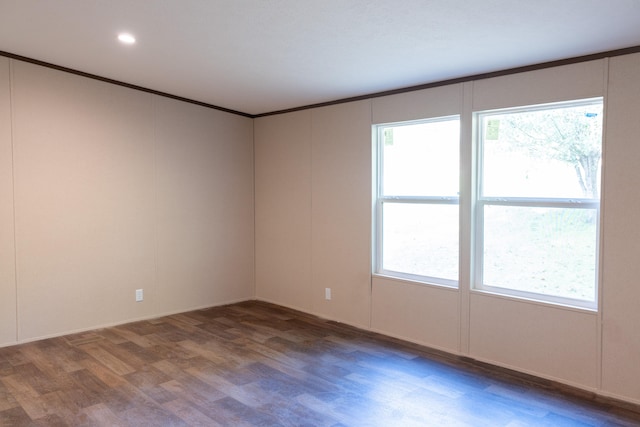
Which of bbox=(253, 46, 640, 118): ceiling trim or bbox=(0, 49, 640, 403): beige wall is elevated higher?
bbox=(253, 46, 640, 118): ceiling trim

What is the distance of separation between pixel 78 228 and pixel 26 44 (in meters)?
1.69

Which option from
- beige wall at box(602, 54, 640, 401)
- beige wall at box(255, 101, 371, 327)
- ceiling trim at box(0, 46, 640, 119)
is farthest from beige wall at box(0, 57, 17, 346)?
beige wall at box(602, 54, 640, 401)

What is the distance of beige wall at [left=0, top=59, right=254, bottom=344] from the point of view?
390 cm

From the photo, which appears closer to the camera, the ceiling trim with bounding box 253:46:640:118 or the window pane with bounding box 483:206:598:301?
the ceiling trim with bounding box 253:46:640:118

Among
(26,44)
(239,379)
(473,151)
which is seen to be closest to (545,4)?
(473,151)

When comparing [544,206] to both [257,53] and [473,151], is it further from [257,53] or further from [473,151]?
[257,53]

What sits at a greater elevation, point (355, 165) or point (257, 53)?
point (257, 53)

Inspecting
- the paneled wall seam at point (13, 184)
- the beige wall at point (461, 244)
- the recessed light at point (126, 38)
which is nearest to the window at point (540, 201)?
the beige wall at point (461, 244)

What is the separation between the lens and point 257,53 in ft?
11.1

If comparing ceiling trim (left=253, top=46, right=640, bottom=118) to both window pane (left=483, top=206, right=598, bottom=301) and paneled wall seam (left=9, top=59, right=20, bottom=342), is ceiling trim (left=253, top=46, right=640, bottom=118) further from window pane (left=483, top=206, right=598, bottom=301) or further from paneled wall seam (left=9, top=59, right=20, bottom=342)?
paneled wall seam (left=9, top=59, right=20, bottom=342)

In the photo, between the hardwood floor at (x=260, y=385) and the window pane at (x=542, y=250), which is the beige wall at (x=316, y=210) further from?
the window pane at (x=542, y=250)

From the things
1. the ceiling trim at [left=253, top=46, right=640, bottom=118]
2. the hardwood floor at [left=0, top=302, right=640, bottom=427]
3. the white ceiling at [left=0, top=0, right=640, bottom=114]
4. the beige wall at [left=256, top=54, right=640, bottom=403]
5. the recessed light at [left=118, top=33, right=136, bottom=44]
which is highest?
the recessed light at [left=118, top=33, right=136, bottom=44]

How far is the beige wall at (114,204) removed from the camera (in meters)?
3.90

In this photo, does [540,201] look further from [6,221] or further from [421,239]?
[6,221]
